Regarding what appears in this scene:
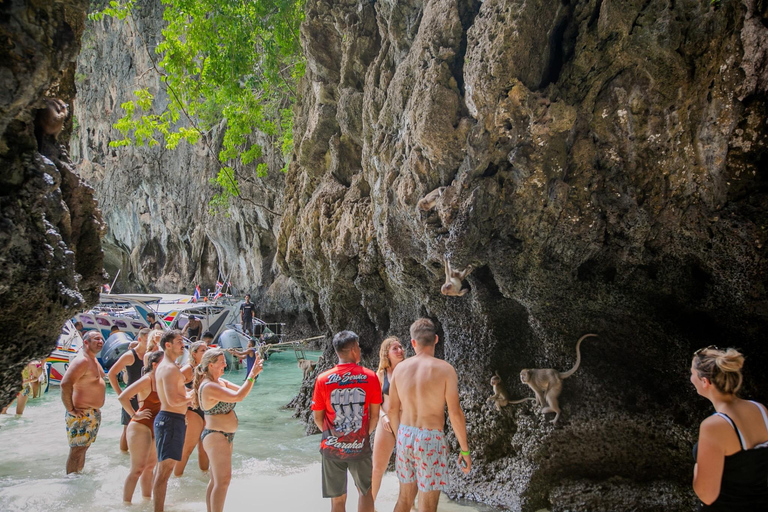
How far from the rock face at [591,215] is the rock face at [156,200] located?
1774cm

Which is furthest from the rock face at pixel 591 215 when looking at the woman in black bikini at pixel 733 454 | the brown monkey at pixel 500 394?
the woman in black bikini at pixel 733 454

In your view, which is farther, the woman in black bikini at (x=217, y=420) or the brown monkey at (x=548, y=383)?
the brown monkey at (x=548, y=383)

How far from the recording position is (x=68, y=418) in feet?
18.3

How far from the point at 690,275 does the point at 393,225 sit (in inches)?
136

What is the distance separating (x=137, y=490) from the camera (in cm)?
543

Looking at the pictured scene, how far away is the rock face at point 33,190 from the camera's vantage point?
314 cm

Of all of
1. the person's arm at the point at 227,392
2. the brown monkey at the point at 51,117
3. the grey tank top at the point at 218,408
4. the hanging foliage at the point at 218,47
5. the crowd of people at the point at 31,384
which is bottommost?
the crowd of people at the point at 31,384

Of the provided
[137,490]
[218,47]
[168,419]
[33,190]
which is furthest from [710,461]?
[218,47]

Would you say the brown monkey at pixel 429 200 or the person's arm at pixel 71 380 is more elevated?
the brown monkey at pixel 429 200

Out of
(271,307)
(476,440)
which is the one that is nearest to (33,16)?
(476,440)

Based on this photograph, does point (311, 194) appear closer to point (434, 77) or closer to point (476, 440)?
point (434, 77)

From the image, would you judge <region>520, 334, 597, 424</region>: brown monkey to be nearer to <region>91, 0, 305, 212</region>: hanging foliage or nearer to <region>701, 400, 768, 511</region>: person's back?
<region>701, 400, 768, 511</region>: person's back

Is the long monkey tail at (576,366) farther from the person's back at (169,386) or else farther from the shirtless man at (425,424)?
the person's back at (169,386)

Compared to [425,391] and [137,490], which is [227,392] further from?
[137,490]
